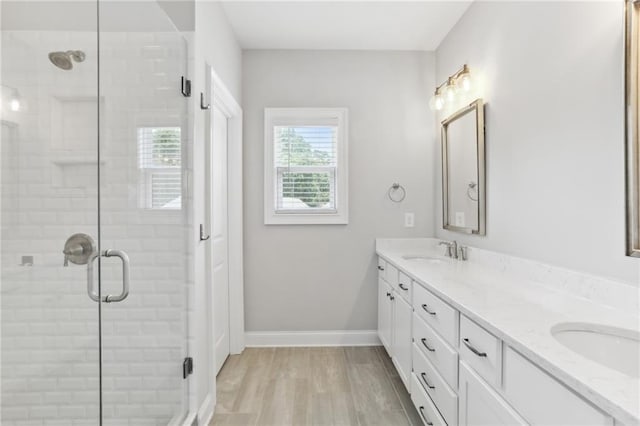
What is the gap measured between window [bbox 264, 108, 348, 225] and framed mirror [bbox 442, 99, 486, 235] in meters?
0.85

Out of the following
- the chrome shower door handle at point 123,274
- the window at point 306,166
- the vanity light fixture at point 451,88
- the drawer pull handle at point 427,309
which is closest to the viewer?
the chrome shower door handle at point 123,274

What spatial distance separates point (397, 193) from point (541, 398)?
2354mm

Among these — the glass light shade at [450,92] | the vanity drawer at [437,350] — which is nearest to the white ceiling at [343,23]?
the glass light shade at [450,92]

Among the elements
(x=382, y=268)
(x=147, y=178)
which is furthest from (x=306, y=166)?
(x=147, y=178)

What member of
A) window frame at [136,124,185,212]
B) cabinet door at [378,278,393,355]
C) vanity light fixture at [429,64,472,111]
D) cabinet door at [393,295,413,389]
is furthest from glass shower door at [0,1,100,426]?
vanity light fixture at [429,64,472,111]

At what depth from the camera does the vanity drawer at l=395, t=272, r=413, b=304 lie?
2.14 m

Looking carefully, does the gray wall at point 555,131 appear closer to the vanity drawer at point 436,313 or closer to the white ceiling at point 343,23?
the white ceiling at point 343,23

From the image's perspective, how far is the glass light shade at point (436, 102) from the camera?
288cm

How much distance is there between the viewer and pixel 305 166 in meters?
3.19

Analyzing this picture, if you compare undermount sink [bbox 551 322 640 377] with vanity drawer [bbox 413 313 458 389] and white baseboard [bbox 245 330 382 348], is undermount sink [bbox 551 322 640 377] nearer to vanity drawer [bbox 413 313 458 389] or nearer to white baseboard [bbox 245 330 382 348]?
vanity drawer [bbox 413 313 458 389]

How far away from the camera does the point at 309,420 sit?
→ 2078mm

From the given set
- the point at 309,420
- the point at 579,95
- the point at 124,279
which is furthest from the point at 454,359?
the point at 124,279

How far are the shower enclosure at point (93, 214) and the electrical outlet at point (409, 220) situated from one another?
6.37ft

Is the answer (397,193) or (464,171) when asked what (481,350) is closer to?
(464,171)
